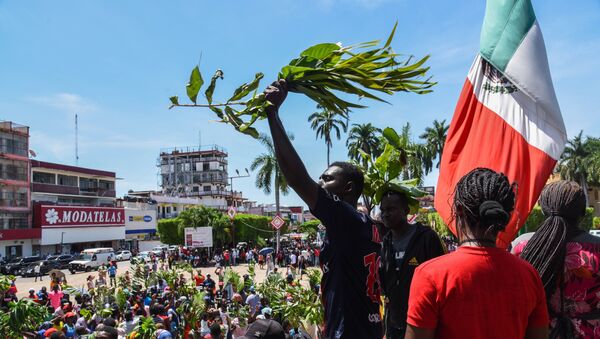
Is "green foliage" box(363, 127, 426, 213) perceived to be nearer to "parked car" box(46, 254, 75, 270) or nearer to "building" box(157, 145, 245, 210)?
"parked car" box(46, 254, 75, 270)

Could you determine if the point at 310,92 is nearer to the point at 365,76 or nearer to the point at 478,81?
the point at 365,76

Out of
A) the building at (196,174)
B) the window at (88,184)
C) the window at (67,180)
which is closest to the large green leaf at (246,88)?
A: the window at (67,180)

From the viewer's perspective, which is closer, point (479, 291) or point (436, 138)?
point (479, 291)

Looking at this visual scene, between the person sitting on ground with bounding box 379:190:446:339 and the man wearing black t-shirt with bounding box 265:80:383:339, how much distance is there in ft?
2.64

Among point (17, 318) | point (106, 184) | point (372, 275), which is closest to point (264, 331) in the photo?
point (372, 275)

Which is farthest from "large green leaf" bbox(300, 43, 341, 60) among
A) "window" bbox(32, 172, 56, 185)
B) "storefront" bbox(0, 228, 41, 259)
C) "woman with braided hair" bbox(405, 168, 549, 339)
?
"window" bbox(32, 172, 56, 185)

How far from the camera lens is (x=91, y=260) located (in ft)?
115

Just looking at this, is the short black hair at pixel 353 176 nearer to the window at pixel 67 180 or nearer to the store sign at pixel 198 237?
the store sign at pixel 198 237

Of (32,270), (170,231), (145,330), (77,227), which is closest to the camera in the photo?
(145,330)

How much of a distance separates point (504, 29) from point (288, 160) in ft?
10.9

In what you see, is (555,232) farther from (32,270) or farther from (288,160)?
(32,270)

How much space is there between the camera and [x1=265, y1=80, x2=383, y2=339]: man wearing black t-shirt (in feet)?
7.37

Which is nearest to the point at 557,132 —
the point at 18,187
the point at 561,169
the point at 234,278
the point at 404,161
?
the point at 404,161

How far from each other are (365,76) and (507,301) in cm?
131
